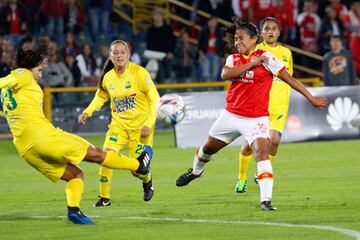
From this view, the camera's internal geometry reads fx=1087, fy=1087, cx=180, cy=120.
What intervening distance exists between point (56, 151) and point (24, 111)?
553 millimetres

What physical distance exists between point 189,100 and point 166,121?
34.8 feet

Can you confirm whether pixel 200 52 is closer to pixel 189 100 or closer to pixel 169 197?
pixel 189 100

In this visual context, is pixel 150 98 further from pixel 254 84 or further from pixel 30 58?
pixel 30 58

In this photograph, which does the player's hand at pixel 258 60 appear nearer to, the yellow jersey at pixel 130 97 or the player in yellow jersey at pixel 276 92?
the yellow jersey at pixel 130 97

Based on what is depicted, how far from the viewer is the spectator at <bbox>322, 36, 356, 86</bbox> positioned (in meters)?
25.0

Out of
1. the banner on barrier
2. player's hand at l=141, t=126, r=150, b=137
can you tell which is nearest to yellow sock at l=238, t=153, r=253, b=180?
player's hand at l=141, t=126, r=150, b=137

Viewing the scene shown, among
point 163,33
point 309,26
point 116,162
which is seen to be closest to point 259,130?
point 116,162

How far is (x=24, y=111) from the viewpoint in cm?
1149

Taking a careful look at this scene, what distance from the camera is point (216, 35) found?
28.5m

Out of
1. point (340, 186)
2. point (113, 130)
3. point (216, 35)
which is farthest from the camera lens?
point (216, 35)

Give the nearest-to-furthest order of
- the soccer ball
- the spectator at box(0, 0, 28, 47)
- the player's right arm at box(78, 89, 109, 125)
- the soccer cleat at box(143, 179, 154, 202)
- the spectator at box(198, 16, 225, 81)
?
the soccer ball
the player's right arm at box(78, 89, 109, 125)
the soccer cleat at box(143, 179, 154, 202)
the spectator at box(0, 0, 28, 47)
the spectator at box(198, 16, 225, 81)

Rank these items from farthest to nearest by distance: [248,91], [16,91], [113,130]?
[113,130], [248,91], [16,91]

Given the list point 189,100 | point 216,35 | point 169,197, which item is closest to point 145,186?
point 169,197

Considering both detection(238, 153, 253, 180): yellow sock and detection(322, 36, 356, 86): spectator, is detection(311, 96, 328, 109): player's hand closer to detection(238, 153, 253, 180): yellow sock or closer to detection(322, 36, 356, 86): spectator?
detection(238, 153, 253, 180): yellow sock
